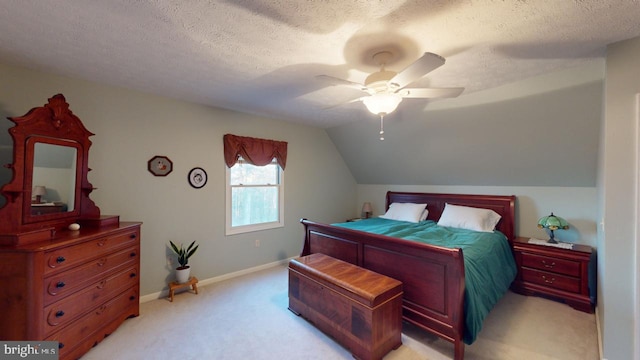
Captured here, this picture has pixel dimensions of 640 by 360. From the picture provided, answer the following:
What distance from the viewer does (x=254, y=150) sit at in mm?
3703

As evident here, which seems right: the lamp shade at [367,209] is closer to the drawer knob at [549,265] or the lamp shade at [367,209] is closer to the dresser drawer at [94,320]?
the drawer knob at [549,265]

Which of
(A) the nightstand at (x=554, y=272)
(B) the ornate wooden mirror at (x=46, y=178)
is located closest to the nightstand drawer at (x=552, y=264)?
(A) the nightstand at (x=554, y=272)

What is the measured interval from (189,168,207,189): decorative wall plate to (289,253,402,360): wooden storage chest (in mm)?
1762

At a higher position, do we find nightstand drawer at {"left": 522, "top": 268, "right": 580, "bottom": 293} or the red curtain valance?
the red curtain valance

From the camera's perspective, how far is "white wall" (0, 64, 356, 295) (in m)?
2.53

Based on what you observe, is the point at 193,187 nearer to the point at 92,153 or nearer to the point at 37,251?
the point at 92,153

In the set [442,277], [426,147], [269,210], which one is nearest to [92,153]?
[269,210]

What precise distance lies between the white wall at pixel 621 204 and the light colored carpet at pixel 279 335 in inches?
18.2

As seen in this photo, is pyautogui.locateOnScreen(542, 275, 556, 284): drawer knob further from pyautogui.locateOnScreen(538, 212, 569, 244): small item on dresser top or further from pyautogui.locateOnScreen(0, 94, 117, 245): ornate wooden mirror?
pyautogui.locateOnScreen(0, 94, 117, 245): ornate wooden mirror

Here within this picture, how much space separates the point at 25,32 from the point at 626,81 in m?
4.11

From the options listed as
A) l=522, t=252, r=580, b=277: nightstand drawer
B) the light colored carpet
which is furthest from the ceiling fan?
l=522, t=252, r=580, b=277: nightstand drawer

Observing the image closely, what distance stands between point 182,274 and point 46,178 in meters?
1.59

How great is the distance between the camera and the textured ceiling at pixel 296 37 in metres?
1.43

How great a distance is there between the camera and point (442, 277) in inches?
78.7
